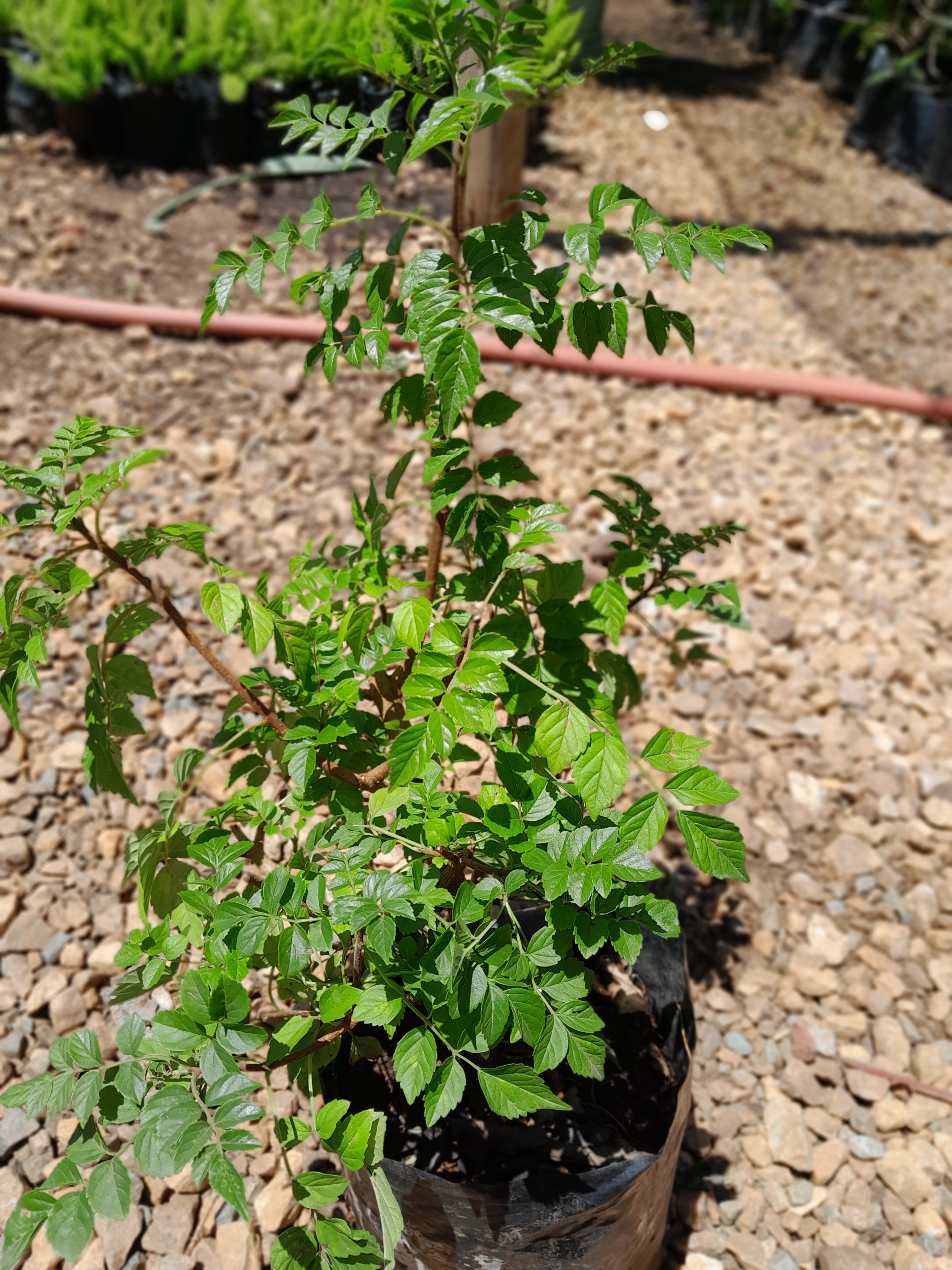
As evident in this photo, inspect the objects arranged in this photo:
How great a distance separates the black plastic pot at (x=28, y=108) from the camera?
394 centimetres

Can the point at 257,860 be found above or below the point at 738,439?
above

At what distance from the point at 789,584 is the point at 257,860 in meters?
1.97

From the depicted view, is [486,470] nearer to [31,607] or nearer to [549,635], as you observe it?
[549,635]

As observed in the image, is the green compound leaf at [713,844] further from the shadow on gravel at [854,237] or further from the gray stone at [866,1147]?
the shadow on gravel at [854,237]

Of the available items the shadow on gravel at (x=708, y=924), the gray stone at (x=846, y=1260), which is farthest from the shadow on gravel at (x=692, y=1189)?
the shadow on gravel at (x=708, y=924)

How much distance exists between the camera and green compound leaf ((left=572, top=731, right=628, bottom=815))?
38.7 inches

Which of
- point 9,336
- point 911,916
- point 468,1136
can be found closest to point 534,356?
point 9,336

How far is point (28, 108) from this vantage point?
13.0ft

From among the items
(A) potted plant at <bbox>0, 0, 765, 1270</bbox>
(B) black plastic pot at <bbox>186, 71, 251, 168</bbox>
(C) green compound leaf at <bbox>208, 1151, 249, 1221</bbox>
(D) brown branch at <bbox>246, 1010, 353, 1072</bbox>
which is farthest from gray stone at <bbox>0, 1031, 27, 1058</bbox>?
(B) black plastic pot at <bbox>186, 71, 251, 168</bbox>

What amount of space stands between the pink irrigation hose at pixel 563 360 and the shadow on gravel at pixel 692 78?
9.57 feet

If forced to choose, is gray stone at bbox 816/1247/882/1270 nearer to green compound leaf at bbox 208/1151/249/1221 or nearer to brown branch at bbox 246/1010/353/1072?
brown branch at bbox 246/1010/353/1072

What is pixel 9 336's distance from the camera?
10.2 ft

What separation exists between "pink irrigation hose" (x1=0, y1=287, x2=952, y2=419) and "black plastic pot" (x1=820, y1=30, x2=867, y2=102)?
3522 millimetres

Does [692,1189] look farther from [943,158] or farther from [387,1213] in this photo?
[943,158]
